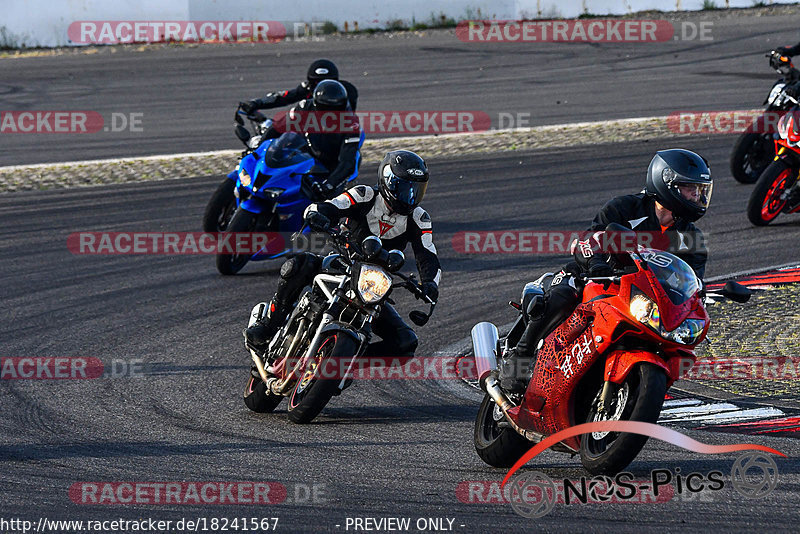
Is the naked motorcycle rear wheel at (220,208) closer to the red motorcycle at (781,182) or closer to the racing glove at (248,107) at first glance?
the racing glove at (248,107)

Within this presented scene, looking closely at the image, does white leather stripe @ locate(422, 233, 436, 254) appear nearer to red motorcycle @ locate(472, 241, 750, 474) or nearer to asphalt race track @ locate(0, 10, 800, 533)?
asphalt race track @ locate(0, 10, 800, 533)

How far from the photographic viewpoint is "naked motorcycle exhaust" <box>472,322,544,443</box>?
5.90 m

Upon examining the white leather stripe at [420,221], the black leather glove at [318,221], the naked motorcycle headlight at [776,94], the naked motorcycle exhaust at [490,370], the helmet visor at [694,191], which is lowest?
the naked motorcycle exhaust at [490,370]

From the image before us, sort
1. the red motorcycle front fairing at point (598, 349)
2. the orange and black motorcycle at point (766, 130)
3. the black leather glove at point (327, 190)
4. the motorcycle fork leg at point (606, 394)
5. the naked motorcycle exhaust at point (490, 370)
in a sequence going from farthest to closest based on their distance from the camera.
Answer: the orange and black motorcycle at point (766, 130) → the black leather glove at point (327, 190) → the naked motorcycle exhaust at point (490, 370) → the motorcycle fork leg at point (606, 394) → the red motorcycle front fairing at point (598, 349)

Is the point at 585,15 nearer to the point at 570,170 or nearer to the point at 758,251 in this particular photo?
the point at 570,170

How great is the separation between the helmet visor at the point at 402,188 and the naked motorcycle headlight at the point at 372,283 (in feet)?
2.05

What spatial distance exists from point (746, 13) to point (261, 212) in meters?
19.5

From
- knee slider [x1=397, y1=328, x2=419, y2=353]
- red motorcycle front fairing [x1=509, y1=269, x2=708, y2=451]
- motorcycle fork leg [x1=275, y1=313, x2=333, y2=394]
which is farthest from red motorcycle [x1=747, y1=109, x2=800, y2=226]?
red motorcycle front fairing [x1=509, y1=269, x2=708, y2=451]

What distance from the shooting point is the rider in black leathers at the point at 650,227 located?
5969 millimetres

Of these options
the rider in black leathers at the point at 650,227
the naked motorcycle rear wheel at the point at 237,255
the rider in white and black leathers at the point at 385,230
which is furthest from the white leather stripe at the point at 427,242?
the naked motorcycle rear wheel at the point at 237,255

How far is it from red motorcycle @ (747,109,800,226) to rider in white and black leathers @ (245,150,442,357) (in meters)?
5.99

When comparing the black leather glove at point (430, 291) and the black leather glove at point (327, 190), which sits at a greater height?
the black leather glove at point (430, 291)

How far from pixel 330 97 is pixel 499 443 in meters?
5.99

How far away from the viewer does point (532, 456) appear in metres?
5.83
